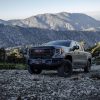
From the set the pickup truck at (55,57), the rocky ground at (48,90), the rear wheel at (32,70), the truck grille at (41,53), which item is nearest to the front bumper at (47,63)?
the pickup truck at (55,57)

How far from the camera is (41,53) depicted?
1839cm

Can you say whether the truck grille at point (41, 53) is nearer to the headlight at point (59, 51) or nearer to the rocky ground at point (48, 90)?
the headlight at point (59, 51)

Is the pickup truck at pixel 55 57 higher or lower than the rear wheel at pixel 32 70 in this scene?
higher

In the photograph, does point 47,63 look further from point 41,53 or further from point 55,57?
point 41,53

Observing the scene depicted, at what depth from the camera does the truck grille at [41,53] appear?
717 inches

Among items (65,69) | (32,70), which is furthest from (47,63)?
(32,70)

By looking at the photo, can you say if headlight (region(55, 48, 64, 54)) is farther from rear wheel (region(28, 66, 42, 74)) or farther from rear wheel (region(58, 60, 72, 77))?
rear wheel (region(28, 66, 42, 74))

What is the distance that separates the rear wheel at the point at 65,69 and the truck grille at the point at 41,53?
0.80 m

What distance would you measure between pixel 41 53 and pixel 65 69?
144 cm

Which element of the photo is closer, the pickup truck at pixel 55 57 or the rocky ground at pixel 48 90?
the rocky ground at pixel 48 90

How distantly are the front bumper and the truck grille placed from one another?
209 mm

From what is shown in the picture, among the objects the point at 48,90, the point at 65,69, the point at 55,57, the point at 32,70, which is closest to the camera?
the point at 48,90

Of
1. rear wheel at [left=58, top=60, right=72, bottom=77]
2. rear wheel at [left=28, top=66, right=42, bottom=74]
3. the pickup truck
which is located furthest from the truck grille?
rear wheel at [left=28, top=66, right=42, bottom=74]

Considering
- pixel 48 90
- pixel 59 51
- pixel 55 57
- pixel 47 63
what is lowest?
pixel 48 90
